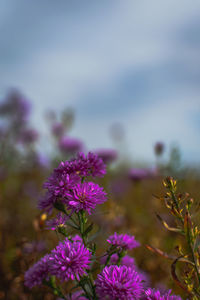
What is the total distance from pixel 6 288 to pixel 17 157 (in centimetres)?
213

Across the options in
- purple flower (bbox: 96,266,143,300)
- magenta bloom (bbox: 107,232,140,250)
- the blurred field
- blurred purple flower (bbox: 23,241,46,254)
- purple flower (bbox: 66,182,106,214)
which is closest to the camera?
purple flower (bbox: 96,266,143,300)

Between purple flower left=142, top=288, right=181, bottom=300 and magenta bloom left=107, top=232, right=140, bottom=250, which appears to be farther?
magenta bloom left=107, top=232, right=140, bottom=250

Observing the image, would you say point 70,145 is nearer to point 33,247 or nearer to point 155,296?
point 33,247

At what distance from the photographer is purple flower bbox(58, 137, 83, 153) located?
148 inches

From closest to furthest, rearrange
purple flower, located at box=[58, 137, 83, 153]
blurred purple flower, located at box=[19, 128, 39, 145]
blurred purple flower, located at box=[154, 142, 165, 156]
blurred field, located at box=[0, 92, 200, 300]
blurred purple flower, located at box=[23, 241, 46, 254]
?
blurred purple flower, located at box=[23, 241, 46, 254] < blurred field, located at box=[0, 92, 200, 300] < blurred purple flower, located at box=[154, 142, 165, 156] < purple flower, located at box=[58, 137, 83, 153] < blurred purple flower, located at box=[19, 128, 39, 145]

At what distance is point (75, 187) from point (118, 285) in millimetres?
285

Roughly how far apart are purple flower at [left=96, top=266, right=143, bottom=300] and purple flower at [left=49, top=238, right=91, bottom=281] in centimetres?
6

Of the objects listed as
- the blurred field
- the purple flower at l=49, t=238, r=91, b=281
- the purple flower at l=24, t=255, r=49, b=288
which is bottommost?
the blurred field

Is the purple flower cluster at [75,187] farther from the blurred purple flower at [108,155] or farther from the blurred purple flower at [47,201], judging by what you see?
the blurred purple flower at [108,155]

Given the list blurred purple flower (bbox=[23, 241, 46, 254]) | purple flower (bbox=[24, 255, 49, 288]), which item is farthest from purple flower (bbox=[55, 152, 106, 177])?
blurred purple flower (bbox=[23, 241, 46, 254])

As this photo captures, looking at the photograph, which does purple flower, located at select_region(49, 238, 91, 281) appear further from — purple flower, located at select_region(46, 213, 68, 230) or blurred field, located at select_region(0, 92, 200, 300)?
blurred field, located at select_region(0, 92, 200, 300)

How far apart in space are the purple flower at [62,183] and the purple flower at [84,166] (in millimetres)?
15

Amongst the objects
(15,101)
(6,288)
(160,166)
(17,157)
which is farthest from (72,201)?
(15,101)

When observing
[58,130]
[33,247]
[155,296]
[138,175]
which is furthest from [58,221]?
[58,130]
